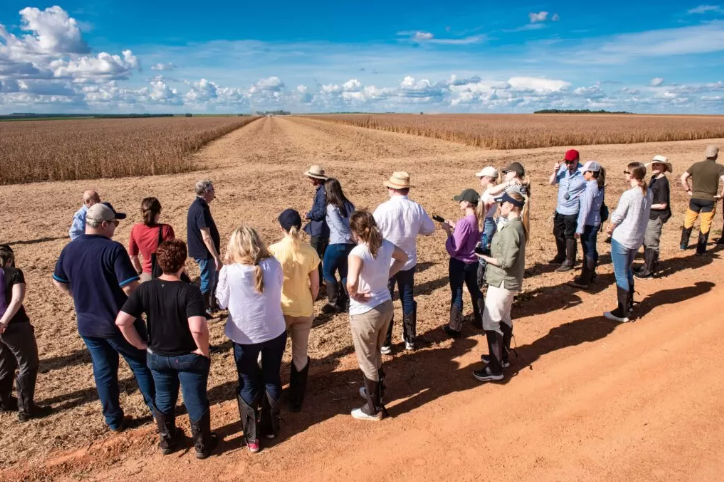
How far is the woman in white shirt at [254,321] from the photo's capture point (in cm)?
329

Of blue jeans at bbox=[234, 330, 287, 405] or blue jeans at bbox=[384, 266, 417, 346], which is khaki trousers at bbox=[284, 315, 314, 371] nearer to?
blue jeans at bbox=[234, 330, 287, 405]

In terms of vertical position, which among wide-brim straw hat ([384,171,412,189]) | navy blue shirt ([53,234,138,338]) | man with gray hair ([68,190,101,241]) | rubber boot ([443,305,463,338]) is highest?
wide-brim straw hat ([384,171,412,189])

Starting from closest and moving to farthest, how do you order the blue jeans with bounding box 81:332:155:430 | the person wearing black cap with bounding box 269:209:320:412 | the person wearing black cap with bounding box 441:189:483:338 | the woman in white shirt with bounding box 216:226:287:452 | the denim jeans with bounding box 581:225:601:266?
1. the woman in white shirt with bounding box 216:226:287:452
2. the blue jeans with bounding box 81:332:155:430
3. the person wearing black cap with bounding box 269:209:320:412
4. the person wearing black cap with bounding box 441:189:483:338
5. the denim jeans with bounding box 581:225:601:266

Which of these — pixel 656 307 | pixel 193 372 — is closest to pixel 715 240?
pixel 656 307

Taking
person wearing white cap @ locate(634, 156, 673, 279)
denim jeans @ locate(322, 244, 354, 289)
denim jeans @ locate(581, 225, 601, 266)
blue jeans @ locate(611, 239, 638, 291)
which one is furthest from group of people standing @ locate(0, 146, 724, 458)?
person wearing white cap @ locate(634, 156, 673, 279)

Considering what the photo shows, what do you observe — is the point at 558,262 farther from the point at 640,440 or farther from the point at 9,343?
the point at 9,343

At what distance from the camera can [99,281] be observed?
3.60 meters

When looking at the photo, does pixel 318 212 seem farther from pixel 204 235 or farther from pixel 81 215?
pixel 81 215

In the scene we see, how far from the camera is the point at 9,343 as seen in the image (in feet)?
13.1

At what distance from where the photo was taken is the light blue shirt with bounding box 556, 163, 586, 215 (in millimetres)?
7111

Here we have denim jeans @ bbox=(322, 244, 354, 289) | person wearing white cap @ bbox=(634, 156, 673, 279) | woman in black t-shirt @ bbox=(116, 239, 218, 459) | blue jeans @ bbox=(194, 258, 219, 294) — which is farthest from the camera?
person wearing white cap @ bbox=(634, 156, 673, 279)

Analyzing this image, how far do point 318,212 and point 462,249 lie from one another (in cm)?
205

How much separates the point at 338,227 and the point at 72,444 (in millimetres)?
3545

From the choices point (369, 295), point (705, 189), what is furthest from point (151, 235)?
point (705, 189)
